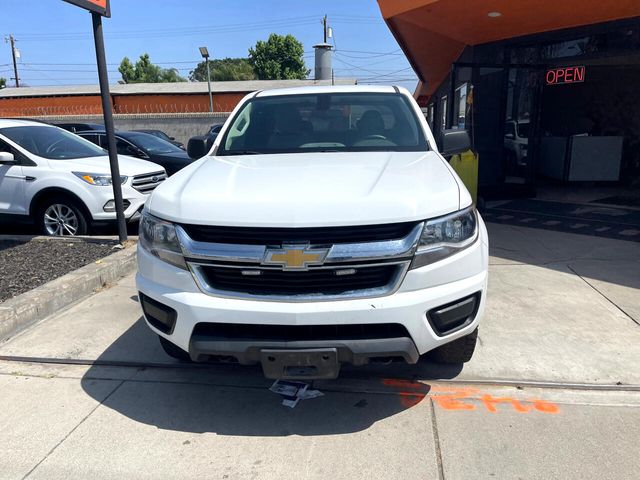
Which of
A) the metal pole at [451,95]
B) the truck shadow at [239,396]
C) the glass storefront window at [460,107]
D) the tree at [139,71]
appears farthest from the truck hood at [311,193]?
the tree at [139,71]

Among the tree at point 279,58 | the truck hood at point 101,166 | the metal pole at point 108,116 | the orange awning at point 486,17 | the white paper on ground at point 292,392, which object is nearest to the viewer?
the white paper on ground at point 292,392

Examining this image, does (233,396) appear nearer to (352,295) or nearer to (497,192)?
(352,295)

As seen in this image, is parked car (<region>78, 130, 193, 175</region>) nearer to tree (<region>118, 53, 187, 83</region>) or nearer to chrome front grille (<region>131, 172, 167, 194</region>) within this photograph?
chrome front grille (<region>131, 172, 167, 194</region>)

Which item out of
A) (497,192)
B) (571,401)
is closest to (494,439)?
(571,401)

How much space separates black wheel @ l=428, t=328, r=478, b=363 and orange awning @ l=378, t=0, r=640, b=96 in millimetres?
6321

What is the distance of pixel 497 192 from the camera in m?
10.2

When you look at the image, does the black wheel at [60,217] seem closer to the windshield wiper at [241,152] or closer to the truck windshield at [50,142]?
the truck windshield at [50,142]

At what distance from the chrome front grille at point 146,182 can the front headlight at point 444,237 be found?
549 cm

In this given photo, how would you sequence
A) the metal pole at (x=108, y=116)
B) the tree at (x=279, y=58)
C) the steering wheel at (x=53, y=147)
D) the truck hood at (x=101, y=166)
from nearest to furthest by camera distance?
1. the metal pole at (x=108, y=116)
2. the truck hood at (x=101, y=166)
3. the steering wheel at (x=53, y=147)
4. the tree at (x=279, y=58)

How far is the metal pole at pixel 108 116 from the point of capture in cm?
607

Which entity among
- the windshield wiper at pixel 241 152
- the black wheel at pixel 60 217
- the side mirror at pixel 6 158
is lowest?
the black wheel at pixel 60 217

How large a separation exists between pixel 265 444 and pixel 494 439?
4.01 feet

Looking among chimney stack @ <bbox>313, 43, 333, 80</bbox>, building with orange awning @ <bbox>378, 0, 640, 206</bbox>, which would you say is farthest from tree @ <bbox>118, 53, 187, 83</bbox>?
building with orange awning @ <bbox>378, 0, 640, 206</bbox>

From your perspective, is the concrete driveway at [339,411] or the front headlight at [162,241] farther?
the front headlight at [162,241]
